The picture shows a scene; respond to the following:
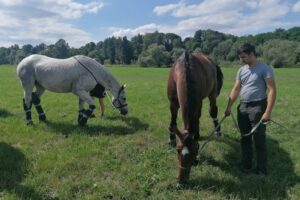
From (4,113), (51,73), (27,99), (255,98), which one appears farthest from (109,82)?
(255,98)

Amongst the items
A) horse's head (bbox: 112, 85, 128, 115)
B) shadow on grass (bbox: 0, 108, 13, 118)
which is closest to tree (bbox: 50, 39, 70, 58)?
shadow on grass (bbox: 0, 108, 13, 118)

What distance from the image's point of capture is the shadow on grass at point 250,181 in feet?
18.1

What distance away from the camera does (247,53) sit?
612cm

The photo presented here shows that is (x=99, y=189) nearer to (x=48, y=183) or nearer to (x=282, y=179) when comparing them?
(x=48, y=183)

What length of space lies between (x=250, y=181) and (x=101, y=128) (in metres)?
4.54

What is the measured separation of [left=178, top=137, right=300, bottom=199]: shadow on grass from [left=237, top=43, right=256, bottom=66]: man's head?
6.59 feet

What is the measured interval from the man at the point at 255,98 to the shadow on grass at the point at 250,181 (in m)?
0.26

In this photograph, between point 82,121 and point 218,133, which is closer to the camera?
point 218,133

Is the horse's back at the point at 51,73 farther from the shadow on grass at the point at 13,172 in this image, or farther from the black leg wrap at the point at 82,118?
the shadow on grass at the point at 13,172

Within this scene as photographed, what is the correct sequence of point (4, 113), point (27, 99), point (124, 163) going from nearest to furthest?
point (124, 163)
point (27, 99)
point (4, 113)

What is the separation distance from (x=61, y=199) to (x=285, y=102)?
38.6 ft

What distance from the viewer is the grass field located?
5.57m

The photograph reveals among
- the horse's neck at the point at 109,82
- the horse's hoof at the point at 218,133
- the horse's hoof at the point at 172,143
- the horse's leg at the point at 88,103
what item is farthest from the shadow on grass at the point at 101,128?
the horse's hoof at the point at 218,133

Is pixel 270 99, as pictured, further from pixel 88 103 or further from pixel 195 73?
pixel 88 103
